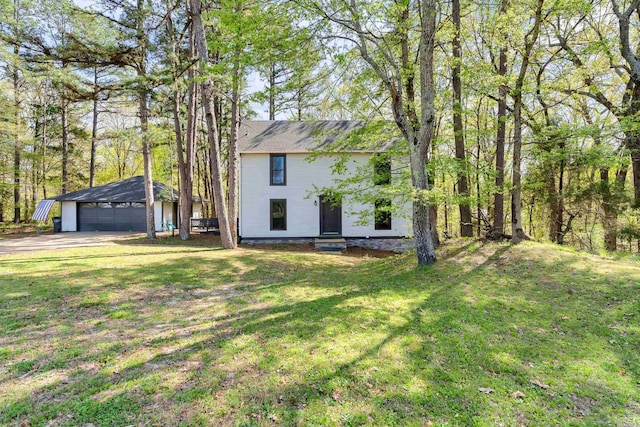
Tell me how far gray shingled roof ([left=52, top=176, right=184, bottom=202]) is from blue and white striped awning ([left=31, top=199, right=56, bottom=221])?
1.58ft

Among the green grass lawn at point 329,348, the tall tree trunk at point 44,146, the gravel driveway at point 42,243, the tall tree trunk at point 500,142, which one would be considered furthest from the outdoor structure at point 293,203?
the tall tree trunk at point 44,146

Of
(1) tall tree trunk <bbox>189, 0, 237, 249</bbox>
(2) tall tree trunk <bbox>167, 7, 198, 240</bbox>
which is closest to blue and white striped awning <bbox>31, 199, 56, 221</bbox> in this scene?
(2) tall tree trunk <bbox>167, 7, 198, 240</bbox>

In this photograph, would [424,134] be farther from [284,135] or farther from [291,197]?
[284,135]

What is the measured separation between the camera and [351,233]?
15477 millimetres

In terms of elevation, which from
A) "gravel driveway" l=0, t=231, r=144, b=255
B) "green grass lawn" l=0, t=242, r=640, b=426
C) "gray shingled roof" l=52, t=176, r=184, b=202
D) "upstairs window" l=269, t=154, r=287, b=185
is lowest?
"green grass lawn" l=0, t=242, r=640, b=426

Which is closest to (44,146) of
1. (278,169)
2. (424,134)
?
(278,169)

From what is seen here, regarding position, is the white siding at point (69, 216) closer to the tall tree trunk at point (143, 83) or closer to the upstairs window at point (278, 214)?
the tall tree trunk at point (143, 83)

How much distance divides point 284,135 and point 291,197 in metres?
3.36

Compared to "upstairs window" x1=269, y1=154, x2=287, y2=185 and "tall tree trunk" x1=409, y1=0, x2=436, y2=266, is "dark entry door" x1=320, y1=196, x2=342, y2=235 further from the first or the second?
"tall tree trunk" x1=409, y1=0, x2=436, y2=266

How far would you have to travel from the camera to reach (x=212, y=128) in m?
11.3

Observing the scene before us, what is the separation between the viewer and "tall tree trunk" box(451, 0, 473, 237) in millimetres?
8411

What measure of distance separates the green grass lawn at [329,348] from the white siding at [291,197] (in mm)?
8441

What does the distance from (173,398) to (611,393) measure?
3.96 meters

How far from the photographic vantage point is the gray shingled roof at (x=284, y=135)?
15.2 m
